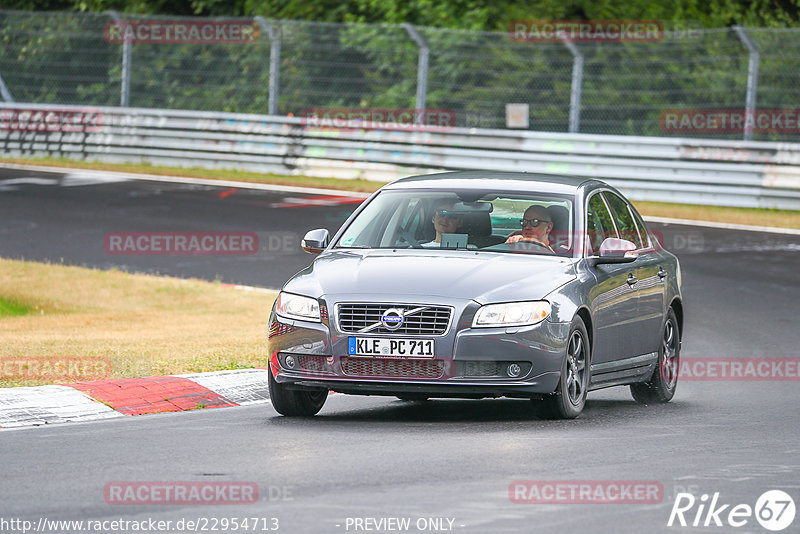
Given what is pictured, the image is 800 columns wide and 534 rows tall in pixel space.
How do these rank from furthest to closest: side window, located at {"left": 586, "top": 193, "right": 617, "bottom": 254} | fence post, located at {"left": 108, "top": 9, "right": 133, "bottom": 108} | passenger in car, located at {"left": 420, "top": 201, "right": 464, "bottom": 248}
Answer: fence post, located at {"left": 108, "top": 9, "right": 133, "bottom": 108}
side window, located at {"left": 586, "top": 193, "right": 617, "bottom": 254}
passenger in car, located at {"left": 420, "top": 201, "right": 464, "bottom": 248}

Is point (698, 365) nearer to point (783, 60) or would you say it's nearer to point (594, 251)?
point (594, 251)

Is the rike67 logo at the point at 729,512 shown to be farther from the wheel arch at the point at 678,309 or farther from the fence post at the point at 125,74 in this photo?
the fence post at the point at 125,74

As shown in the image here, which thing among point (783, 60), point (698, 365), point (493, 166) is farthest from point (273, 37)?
point (698, 365)

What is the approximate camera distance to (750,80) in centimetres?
2512

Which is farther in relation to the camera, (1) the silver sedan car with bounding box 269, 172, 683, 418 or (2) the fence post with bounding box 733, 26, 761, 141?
(2) the fence post with bounding box 733, 26, 761, 141

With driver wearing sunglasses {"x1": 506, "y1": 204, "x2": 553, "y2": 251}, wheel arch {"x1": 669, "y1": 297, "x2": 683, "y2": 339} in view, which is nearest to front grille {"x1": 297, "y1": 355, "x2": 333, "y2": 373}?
driver wearing sunglasses {"x1": 506, "y1": 204, "x2": 553, "y2": 251}

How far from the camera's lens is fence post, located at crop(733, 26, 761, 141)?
25141mm

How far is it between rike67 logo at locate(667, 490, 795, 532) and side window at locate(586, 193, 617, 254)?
3.63 meters

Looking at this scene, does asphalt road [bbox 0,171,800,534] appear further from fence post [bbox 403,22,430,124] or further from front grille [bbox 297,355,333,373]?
fence post [bbox 403,22,430,124]

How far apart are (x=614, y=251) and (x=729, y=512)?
3660 mm

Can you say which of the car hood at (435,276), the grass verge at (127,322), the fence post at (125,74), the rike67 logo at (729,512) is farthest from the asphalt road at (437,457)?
the fence post at (125,74)

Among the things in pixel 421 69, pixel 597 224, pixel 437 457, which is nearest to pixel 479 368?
pixel 437 457

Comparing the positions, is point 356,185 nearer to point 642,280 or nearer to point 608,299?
point 642,280

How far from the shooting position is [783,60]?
83.4ft
